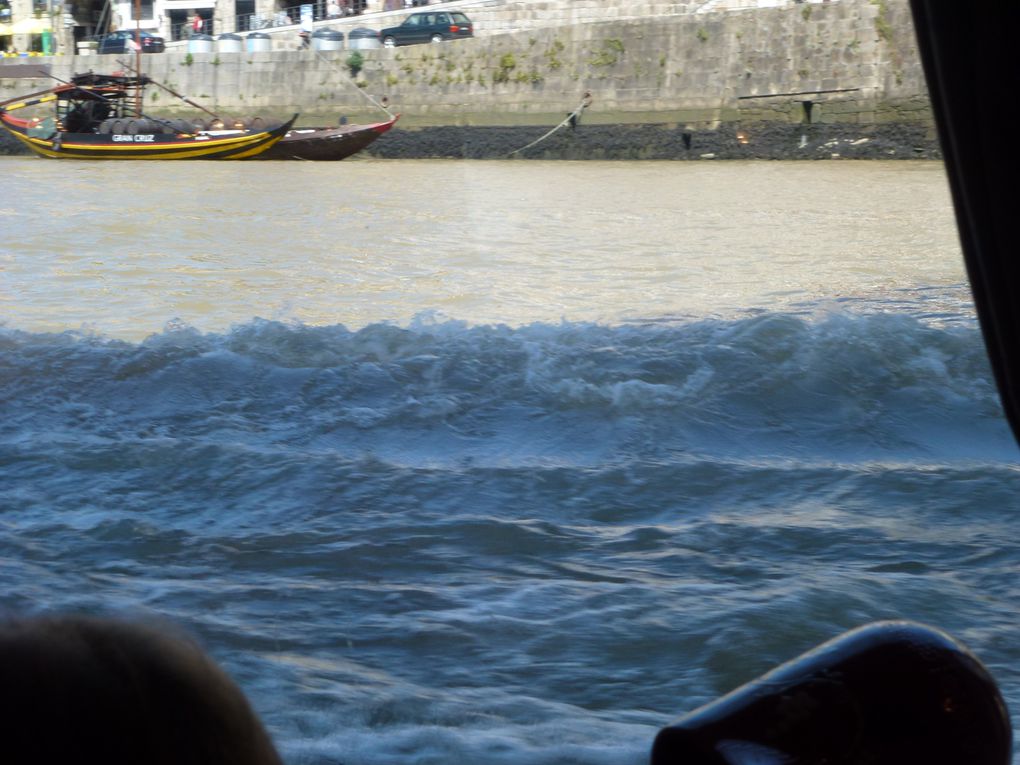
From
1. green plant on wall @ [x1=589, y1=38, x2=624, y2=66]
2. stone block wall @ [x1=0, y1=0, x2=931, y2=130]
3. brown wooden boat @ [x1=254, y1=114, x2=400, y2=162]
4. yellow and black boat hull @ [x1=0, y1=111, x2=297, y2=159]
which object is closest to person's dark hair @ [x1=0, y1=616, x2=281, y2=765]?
stone block wall @ [x1=0, y1=0, x2=931, y2=130]

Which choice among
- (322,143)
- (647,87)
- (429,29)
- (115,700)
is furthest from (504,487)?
(429,29)

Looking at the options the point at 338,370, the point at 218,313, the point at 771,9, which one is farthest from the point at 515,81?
the point at 338,370

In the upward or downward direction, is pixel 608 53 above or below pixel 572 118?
above

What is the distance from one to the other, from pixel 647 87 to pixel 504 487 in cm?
2262

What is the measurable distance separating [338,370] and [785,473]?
2104 mm

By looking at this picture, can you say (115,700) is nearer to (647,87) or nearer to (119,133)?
(119,133)

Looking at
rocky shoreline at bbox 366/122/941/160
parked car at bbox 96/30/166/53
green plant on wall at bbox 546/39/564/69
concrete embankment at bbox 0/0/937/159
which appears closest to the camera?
rocky shoreline at bbox 366/122/941/160

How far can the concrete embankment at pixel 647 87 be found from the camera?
2353cm

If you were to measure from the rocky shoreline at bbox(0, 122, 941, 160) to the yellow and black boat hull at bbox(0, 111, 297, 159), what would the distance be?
8.48ft

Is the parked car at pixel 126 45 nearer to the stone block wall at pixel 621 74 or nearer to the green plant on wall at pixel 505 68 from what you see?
the stone block wall at pixel 621 74

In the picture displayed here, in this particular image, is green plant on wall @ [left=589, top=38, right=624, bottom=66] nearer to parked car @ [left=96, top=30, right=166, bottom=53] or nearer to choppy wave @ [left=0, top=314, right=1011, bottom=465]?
parked car @ [left=96, top=30, right=166, bottom=53]

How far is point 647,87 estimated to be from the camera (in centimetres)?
2566

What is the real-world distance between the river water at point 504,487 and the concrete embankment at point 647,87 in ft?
50.2

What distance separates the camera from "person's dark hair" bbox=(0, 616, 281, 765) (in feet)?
1.75
